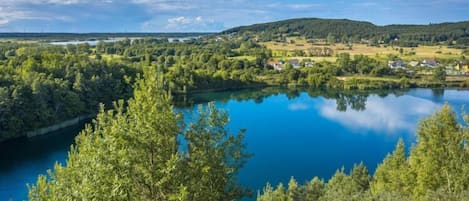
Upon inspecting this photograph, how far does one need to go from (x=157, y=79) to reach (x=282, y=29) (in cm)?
14833

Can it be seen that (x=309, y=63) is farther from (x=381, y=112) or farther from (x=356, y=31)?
(x=356, y=31)

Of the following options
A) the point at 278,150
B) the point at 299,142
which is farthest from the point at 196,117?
the point at 299,142

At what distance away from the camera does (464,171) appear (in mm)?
11195

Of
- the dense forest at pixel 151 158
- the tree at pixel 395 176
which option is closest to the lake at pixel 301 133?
the dense forest at pixel 151 158

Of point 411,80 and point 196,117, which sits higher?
point 196,117

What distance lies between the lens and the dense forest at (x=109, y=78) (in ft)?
108

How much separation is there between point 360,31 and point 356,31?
123 centimetres

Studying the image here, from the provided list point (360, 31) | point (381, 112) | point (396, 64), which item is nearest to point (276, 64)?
point (396, 64)

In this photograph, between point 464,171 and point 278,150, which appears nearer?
point 464,171

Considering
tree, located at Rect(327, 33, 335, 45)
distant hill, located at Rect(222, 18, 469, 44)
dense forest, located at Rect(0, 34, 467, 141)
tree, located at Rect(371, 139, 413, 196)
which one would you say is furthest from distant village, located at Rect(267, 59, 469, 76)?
tree, located at Rect(371, 139, 413, 196)

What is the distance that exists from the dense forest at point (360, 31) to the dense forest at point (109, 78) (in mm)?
48508

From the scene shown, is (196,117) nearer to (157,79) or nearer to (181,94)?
(157,79)

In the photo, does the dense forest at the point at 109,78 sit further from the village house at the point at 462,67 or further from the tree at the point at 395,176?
the village house at the point at 462,67

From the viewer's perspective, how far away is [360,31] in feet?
464
